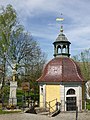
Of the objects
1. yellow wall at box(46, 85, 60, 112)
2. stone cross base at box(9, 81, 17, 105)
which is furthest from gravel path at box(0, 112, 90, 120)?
stone cross base at box(9, 81, 17, 105)

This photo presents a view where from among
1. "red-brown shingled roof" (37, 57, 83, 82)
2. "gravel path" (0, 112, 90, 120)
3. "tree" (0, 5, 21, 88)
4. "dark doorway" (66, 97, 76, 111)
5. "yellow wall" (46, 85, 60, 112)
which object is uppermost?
"tree" (0, 5, 21, 88)

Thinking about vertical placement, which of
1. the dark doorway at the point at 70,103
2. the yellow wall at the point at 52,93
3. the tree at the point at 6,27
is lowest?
the dark doorway at the point at 70,103

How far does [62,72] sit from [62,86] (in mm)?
1674

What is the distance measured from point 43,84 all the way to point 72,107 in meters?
4.04

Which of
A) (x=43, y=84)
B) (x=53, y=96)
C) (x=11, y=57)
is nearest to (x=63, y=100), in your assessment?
(x=53, y=96)

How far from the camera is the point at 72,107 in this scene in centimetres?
2728

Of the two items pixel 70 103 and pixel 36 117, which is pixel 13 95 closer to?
pixel 70 103

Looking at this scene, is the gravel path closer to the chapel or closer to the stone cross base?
the chapel

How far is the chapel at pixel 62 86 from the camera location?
27047 millimetres

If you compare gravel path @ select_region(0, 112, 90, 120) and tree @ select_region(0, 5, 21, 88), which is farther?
tree @ select_region(0, 5, 21, 88)

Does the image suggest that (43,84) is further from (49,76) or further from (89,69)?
(89,69)

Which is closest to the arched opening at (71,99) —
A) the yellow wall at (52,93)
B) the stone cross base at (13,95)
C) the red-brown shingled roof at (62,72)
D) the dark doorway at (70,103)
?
the dark doorway at (70,103)

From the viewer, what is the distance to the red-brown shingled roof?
27422 millimetres

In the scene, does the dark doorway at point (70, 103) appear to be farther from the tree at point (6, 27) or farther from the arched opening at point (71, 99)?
the tree at point (6, 27)
